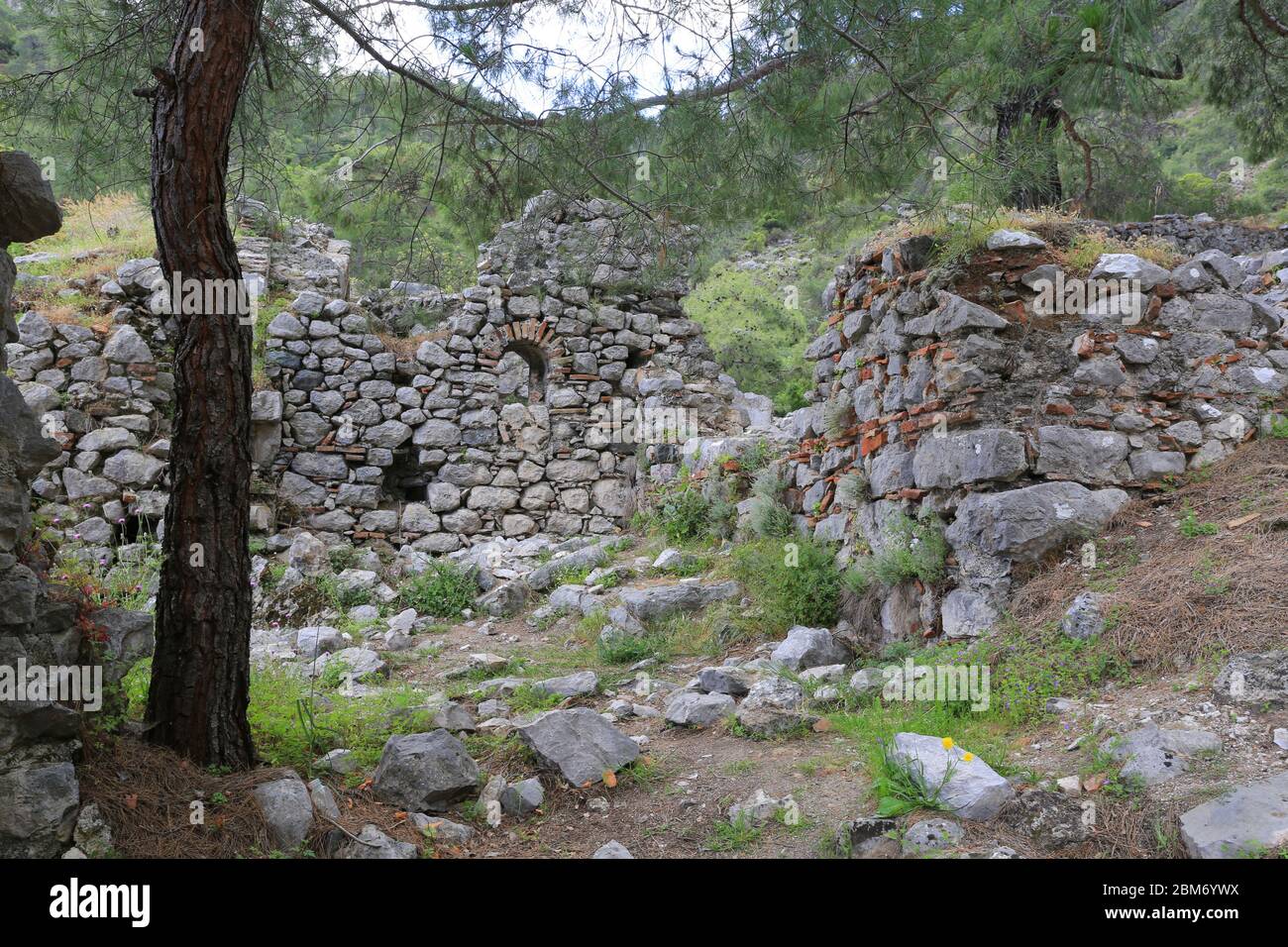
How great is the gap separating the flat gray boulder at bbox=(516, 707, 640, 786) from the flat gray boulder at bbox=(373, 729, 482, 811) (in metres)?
0.33

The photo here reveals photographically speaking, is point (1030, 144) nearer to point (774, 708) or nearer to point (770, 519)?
point (770, 519)

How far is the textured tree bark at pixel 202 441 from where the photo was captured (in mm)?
3309

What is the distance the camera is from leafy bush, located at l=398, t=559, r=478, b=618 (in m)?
7.73

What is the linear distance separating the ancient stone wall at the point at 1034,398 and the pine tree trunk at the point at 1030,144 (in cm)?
56

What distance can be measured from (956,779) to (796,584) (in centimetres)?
287

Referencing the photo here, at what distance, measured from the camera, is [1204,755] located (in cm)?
304

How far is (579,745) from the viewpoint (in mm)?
3850

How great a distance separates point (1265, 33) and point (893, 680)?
507 cm

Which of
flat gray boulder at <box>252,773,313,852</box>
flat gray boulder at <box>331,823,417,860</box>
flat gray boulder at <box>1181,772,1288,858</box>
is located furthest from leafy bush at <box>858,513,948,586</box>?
flat gray boulder at <box>252,773,313,852</box>

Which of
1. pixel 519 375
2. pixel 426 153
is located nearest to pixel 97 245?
pixel 519 375

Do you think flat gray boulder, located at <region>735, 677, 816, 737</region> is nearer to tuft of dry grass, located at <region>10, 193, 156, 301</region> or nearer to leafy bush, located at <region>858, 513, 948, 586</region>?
leafy bush, located at <region>858, 513, 948, 586</region>

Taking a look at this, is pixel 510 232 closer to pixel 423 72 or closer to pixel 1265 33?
pixel 423 72

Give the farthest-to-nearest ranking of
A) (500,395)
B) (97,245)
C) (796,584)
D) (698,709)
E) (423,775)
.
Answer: (500,395), (97,245), (796,584), (698,709), (423,775)
